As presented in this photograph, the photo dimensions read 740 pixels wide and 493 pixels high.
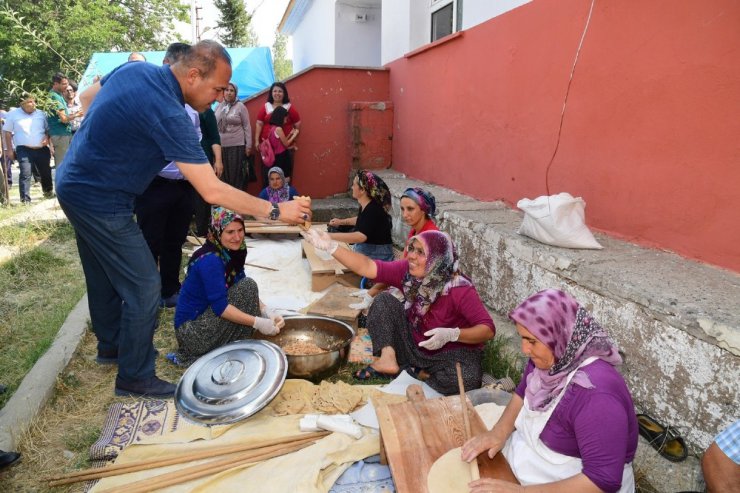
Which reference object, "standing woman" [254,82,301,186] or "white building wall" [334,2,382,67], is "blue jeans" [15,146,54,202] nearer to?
"standing woman" [254,82,301,186]

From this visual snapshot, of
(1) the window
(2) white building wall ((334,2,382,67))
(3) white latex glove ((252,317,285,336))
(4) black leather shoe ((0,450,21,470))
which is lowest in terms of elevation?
(4) black leather shoe ((0,450,21,470))

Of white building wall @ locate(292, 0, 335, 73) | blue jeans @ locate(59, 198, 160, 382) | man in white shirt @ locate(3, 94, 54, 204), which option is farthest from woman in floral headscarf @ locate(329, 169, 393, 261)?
man in white shirt @ locate(3, 94, 54, 204)

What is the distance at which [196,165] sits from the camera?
257 cm

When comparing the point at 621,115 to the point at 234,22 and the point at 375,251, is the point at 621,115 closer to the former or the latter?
the point at 375,251

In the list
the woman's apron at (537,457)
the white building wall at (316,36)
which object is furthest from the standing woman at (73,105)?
the woman's apron at (537,457)

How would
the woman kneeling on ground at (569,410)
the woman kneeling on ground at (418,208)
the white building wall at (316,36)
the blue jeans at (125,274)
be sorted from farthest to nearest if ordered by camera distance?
the white building wall at (316,36) < the woman kneeling on ground at (418,208) < the blue jeans at (125,274) < the woman kneeling on ground at (569,410)

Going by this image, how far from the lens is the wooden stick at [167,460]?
2299 mm

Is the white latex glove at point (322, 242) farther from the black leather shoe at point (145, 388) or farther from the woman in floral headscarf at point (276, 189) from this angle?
the woman in floral headscarf at point (276, 189)

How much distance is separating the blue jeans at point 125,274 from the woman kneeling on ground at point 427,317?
99cm

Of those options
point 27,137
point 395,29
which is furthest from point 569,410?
point 27,137

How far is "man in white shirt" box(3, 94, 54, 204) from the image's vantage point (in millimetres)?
8781

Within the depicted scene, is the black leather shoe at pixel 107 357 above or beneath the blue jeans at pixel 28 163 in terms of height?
beneath

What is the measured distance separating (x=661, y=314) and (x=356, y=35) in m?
9.84

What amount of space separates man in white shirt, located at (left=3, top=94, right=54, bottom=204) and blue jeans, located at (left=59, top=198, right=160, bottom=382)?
24.5 feet
